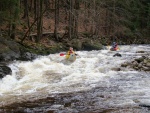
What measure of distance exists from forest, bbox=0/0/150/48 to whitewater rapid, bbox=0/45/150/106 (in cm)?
617

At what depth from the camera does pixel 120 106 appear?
8.34 metres

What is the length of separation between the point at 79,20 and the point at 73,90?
96.9 feet

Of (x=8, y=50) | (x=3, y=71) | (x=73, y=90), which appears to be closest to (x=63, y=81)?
(x=73, y=90)

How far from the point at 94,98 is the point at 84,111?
1446 millimetres

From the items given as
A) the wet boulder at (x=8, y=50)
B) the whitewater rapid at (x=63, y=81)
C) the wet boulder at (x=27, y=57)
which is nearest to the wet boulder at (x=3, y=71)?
the whitewater rapid at (x=63, y=81)

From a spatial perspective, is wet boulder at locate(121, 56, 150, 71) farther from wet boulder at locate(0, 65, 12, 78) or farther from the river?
wet boulder at locate(0, 65, 12, 78)

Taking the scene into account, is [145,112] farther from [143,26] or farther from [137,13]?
[143,26]

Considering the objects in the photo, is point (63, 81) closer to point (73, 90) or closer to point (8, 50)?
point (73, 90)

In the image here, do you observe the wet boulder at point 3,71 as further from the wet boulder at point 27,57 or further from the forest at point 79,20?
the forest at point 79,20

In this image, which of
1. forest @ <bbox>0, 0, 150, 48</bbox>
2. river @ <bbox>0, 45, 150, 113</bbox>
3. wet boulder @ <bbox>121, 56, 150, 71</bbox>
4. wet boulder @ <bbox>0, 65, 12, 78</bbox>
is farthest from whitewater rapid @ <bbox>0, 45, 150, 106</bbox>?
forest @ <bbox>0, 0, 150, 48</bbox>

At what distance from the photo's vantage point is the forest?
2320 centimetres

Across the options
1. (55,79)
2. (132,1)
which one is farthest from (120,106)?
(132,1)

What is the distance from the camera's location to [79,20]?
39344 millimetres

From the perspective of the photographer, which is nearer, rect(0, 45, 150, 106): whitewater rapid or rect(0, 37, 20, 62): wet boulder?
rect(0, 45, 150, 106): whitewater rapid
